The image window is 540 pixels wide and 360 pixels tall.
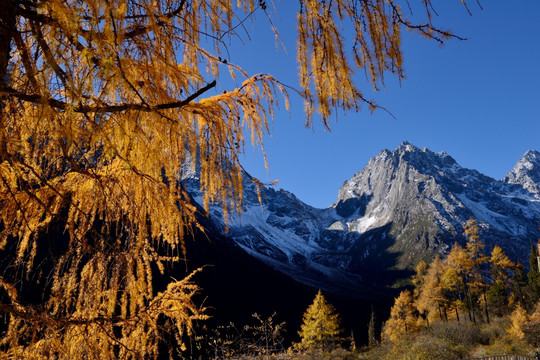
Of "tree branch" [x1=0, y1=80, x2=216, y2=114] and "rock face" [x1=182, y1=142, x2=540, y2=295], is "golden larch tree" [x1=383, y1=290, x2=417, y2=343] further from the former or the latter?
"rock face" [x1=182, y1=142, x2=540, y2=295]

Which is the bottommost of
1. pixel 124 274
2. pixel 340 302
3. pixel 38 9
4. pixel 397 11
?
pixel 340 302

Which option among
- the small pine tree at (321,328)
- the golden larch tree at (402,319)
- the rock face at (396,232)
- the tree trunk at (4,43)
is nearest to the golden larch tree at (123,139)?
the tree trunk at (4,43)

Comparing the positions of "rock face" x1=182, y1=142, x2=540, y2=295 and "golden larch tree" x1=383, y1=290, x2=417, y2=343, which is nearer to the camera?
"golden larch tree" x1=383, y1=290, x2=417, y2=343

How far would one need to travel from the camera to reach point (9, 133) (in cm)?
142

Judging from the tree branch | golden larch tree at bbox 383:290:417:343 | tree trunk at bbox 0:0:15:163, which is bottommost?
golden larch tree at bbox 383:290:417:343

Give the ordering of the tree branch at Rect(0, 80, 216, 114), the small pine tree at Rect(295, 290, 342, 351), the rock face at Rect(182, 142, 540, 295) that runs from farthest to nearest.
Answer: the rock face at Rect(182, 142, 540, 295) → the small pine tree at Rect(295, 290, 342, 351) → the tree branch at Rect(0, 80, 216, 114)

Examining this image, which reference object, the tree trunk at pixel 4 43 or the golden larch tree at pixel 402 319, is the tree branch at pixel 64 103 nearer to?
the tree trunk at pixel 4 43

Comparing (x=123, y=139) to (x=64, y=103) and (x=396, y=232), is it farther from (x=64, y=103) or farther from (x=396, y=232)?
(x=396, y=232)

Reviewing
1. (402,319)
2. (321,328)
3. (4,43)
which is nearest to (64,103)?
(4,43)

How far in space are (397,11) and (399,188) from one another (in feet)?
631

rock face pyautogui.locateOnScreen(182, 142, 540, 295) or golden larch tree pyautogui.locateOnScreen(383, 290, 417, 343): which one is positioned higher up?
rock face pyautogui.locateOnScreen(182, 142, 540, 295)

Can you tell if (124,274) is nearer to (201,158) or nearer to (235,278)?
(201,158)

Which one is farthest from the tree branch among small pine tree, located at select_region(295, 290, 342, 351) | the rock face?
the rock face

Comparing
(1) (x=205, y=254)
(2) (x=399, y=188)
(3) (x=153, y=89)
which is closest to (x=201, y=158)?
(3) (x=153, y=89)
